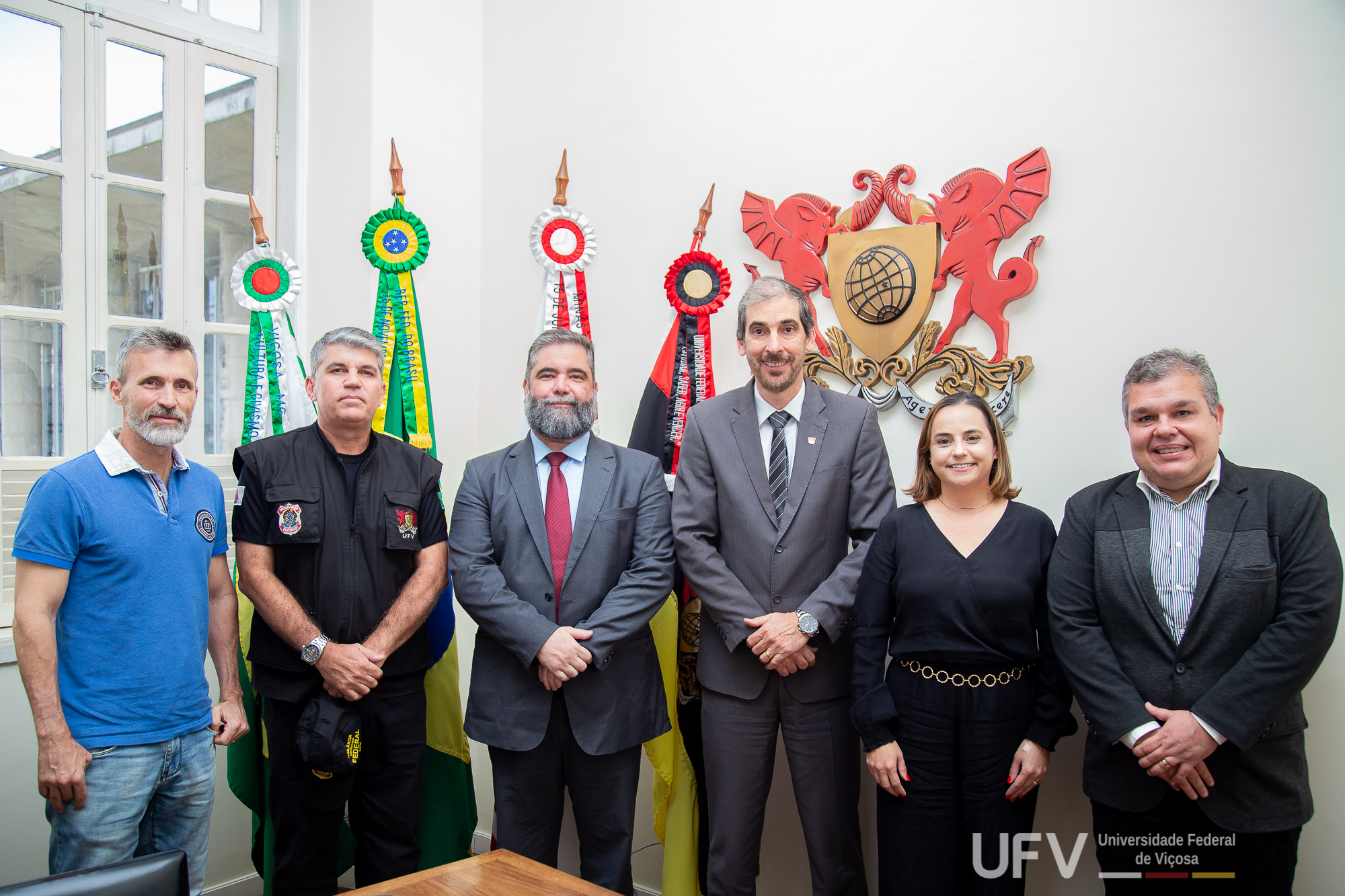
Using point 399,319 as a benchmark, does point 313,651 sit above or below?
below

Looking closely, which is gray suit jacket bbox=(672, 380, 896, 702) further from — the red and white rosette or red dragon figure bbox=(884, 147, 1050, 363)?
the red and white rosette

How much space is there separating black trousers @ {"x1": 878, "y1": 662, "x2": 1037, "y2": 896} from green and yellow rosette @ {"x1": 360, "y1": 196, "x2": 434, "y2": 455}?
184 cm

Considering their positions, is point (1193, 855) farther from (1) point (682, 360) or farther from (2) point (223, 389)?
(2) point (223, 389)

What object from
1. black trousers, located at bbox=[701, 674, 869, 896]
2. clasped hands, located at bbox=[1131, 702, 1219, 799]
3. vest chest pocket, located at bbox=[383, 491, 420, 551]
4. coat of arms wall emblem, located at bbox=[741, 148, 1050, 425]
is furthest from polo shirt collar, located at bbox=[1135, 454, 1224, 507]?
vest chest pocket, located at bbox=[383, 491, 420, 551]

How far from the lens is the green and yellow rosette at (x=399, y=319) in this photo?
276 cm

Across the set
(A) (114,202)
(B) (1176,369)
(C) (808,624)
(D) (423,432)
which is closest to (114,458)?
(D) (423,432)

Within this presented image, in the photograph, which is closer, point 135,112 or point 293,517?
point 293,517

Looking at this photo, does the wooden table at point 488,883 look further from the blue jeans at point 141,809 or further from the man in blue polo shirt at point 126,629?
the man in blue polo shirt at point 126,629

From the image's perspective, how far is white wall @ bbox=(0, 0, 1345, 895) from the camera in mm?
1940

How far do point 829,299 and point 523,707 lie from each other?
1.49m

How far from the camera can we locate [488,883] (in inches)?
54.8

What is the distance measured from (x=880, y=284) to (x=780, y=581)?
0.95 metres

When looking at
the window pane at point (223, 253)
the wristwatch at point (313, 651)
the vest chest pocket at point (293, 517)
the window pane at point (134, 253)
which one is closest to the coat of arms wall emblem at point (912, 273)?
the vest chest pocket at point (293, 517)

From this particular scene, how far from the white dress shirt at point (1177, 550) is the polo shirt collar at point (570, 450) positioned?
1394mm
